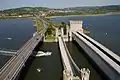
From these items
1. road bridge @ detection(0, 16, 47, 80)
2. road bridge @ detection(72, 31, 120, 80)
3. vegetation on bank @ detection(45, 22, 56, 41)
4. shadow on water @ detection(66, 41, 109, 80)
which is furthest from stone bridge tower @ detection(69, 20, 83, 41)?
road bridge @ detection(0, 16, 47, 80)

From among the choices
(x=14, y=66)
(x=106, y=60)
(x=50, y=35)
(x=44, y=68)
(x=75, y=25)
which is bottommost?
(x=50, y=35)

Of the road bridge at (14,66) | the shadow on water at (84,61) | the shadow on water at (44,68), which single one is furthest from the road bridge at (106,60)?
the road bridge at (14,66)

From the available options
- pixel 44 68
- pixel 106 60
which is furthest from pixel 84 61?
pixel 106 60

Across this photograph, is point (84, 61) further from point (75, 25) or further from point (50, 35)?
point (50, 35)

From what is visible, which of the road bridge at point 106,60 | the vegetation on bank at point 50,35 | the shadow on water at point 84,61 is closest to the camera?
the road bridge at point 106,60

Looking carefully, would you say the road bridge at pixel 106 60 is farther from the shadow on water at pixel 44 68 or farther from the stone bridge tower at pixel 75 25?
the stone bridge tower at pixel 75 25

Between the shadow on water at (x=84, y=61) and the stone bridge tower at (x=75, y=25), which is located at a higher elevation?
the stone bridge tower at (x=75, y=25)

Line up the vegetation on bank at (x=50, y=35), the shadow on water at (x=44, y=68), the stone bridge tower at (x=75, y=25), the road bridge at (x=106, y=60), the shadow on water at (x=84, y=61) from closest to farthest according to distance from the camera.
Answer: the road bridge at (x=106, y=60) < the shadow on water at (x=84, y=61) < the shadow on water at (x=44, y=68) < the vegetation on bank at (x=50, y=35) < the stone bridge tower at (x=75, y=25)
